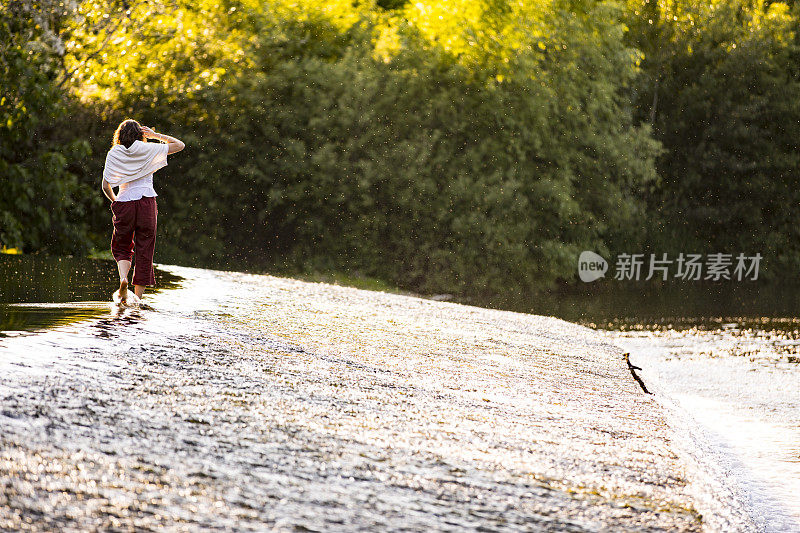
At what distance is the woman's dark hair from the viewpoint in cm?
858

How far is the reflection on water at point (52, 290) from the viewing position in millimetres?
8492

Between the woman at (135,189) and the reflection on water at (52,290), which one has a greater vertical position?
the woman at (135,189)

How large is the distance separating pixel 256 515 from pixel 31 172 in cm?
1683

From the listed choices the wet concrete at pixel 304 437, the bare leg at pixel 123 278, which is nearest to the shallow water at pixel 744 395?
the wet concrete at pixel 304 437

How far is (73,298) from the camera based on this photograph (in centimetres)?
1027

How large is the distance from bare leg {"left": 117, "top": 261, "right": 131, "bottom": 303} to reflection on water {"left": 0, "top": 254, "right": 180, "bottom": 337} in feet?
0.55

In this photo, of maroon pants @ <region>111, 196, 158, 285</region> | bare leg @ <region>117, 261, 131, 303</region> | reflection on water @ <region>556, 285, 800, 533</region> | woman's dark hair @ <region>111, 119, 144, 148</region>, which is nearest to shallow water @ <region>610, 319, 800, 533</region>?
reflection on water @ <region>556, 285, 800, 533</region>

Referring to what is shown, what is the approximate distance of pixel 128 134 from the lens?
8609 millimetres

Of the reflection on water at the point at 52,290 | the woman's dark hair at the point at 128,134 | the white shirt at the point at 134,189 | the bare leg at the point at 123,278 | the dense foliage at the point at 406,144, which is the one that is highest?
the dense foliage at the point at 406,144

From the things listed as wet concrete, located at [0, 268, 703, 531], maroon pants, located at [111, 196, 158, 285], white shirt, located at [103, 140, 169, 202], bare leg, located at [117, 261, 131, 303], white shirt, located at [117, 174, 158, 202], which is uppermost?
white shirt, located at [103, 140, 169, 202]

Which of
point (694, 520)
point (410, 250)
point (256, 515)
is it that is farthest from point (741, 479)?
point (410, 250)

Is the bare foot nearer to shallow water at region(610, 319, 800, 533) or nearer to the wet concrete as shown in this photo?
the wet concrete

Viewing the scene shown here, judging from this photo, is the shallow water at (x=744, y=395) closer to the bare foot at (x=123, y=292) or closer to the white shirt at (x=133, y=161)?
the white shirt at (x=133, y=161)

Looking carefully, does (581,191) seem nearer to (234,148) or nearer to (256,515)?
(234,148)
